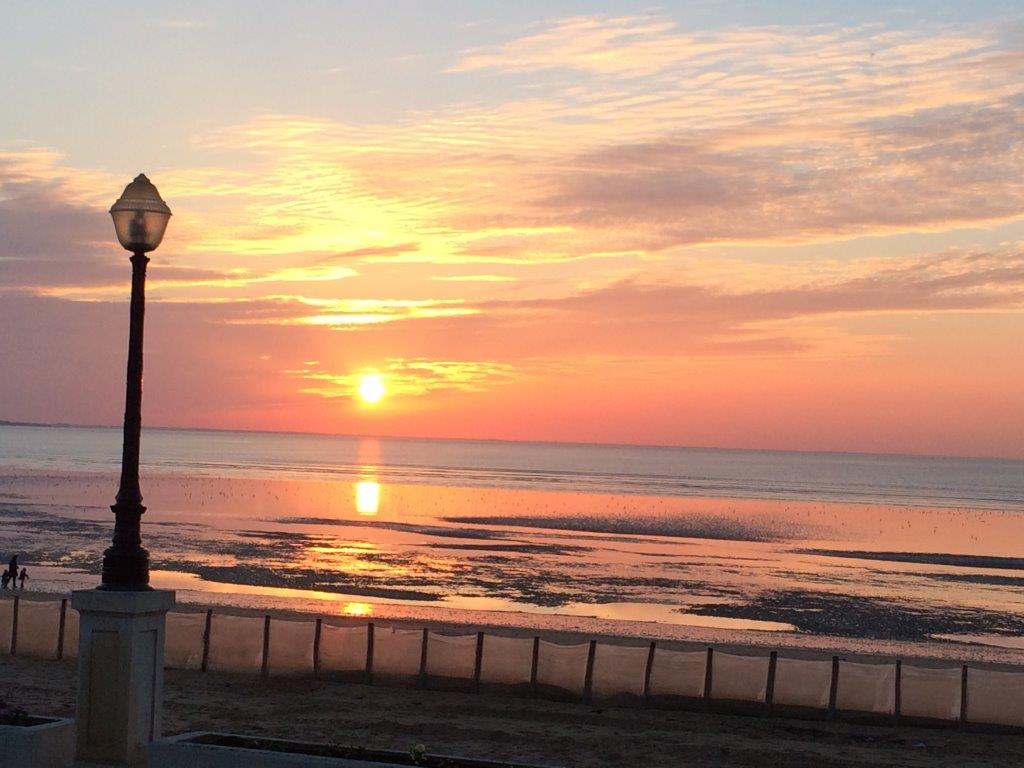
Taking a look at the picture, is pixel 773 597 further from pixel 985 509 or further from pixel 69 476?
pixel 69 476

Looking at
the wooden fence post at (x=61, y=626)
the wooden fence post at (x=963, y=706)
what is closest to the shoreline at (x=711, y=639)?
the wooden fence post at (x=61, y=626)

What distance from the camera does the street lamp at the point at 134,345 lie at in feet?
48.6

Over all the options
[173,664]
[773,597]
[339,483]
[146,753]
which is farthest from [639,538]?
[339,483]

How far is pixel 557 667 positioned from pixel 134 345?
12265 millimetres

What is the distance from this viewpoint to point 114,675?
587 inches

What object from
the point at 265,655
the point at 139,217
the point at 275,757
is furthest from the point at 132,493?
the point at 265,655

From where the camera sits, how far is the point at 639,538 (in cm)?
8206

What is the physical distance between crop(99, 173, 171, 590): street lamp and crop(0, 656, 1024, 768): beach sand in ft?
20.4

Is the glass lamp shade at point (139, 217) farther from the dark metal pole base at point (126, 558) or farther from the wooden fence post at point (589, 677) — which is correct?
the wooden fence post at point (589, 677)

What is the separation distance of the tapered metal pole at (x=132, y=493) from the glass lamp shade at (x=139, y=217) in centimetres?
23

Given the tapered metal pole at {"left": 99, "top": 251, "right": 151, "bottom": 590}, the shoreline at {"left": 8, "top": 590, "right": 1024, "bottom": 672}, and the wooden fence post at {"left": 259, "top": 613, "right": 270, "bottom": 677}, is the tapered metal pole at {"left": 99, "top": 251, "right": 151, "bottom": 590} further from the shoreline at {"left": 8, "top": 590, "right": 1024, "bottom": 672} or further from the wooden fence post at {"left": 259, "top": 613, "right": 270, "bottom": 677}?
the shoreline at {"left": 8, "top": 590, "right": 1024, "bottom": 672}

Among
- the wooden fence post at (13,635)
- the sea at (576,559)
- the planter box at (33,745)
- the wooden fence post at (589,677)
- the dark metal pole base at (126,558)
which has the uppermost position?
the dark metal pole base at (126,558)

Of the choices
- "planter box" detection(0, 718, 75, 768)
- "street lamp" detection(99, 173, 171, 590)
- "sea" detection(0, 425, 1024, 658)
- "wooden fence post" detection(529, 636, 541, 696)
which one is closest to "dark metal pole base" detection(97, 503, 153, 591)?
"street lamp" detection(99, 173, 171, 590)

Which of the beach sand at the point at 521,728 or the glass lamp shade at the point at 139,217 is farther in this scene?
the beach sand at the point at 521,728
